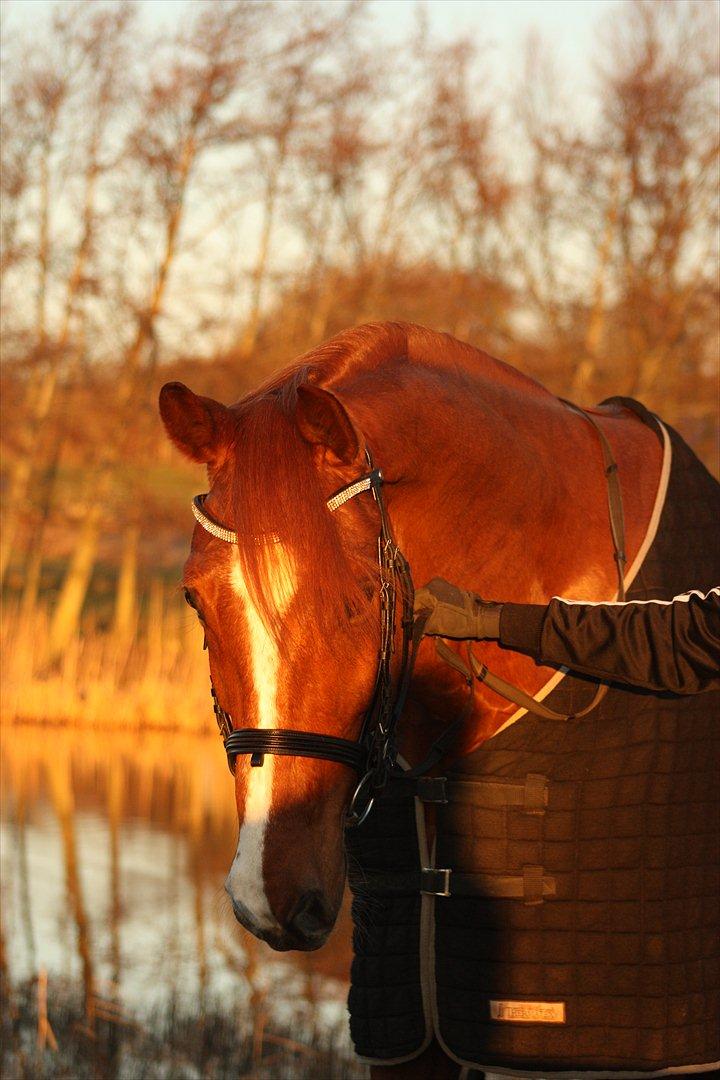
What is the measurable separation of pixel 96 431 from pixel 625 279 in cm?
587

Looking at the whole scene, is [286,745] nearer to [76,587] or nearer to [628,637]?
[628,637]

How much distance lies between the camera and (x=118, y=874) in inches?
289

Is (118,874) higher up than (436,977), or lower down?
lower down

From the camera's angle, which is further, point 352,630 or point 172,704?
point 172,704

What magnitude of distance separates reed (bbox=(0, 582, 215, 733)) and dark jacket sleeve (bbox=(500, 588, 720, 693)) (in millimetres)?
8354

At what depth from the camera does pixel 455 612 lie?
2.20 m

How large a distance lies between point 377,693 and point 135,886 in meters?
5.52

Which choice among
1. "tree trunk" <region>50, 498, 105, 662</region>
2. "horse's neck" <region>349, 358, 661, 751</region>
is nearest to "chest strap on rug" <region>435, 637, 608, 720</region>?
"horse's neck" <region>349, 358, 661, 751</region>

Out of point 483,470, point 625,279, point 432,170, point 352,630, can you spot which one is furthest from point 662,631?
point 432,170

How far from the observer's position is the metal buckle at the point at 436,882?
2332 millimetres

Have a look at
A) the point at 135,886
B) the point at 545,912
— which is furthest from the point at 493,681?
the point at 135,886

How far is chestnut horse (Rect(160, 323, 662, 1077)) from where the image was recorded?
6.13 feet

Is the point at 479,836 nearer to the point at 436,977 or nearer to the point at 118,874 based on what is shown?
the point at 436,977

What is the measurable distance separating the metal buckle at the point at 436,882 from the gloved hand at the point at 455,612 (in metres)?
0.43
